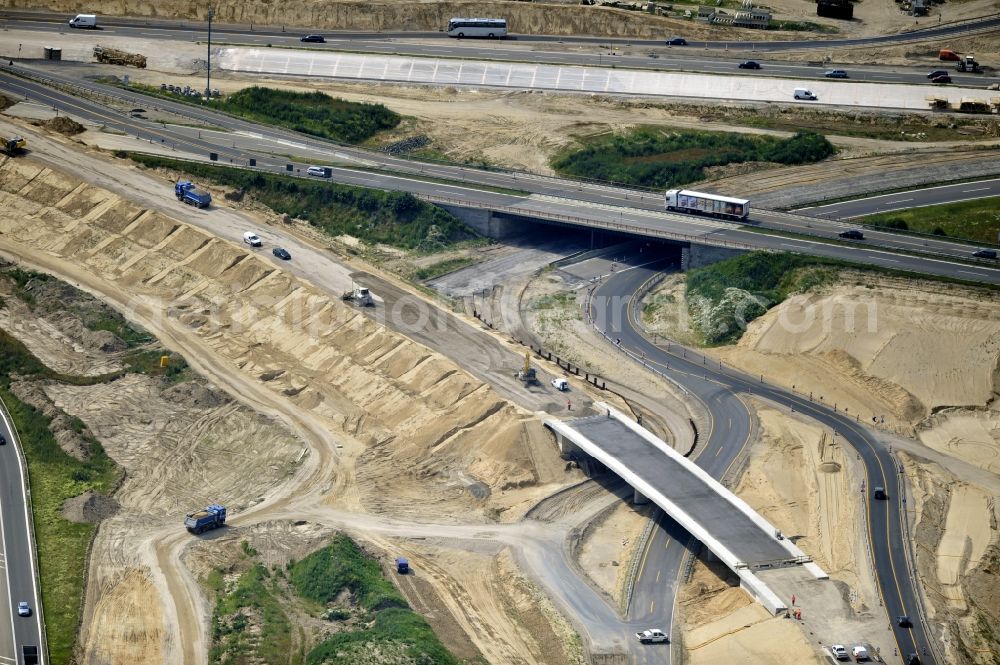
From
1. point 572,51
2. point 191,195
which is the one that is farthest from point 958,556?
point 572,51

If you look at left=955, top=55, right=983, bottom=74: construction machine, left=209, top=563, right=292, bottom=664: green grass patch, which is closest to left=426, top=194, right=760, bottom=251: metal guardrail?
left=955, top=55, right=983, bottom=74: construction machine

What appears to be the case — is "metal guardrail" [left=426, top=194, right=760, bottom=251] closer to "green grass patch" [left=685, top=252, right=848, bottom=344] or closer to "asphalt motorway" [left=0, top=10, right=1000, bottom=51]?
"green grass patch" [left=685, top=252, right=848, bottom=344]

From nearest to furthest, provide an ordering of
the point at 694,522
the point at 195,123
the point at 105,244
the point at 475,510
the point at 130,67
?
the point at 694,522
the point at 475,510
the point at 105,244
the point at 195,123
the point at 130,67

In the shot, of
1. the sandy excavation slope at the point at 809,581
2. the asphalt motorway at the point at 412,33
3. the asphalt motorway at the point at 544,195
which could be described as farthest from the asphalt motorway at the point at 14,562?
the asphalt motorway at the point at 412,33

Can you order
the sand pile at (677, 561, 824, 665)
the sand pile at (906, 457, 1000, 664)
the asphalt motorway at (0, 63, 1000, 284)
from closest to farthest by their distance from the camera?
the sand pile at (677, 561, 824, 665) → the sand pile at (906, 457, 1000, 664) → the asphalt motorway at (0, 63, 1000, 284)

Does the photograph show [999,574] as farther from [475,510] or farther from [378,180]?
[378,180]

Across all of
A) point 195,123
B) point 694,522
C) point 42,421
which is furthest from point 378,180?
point 694,522
